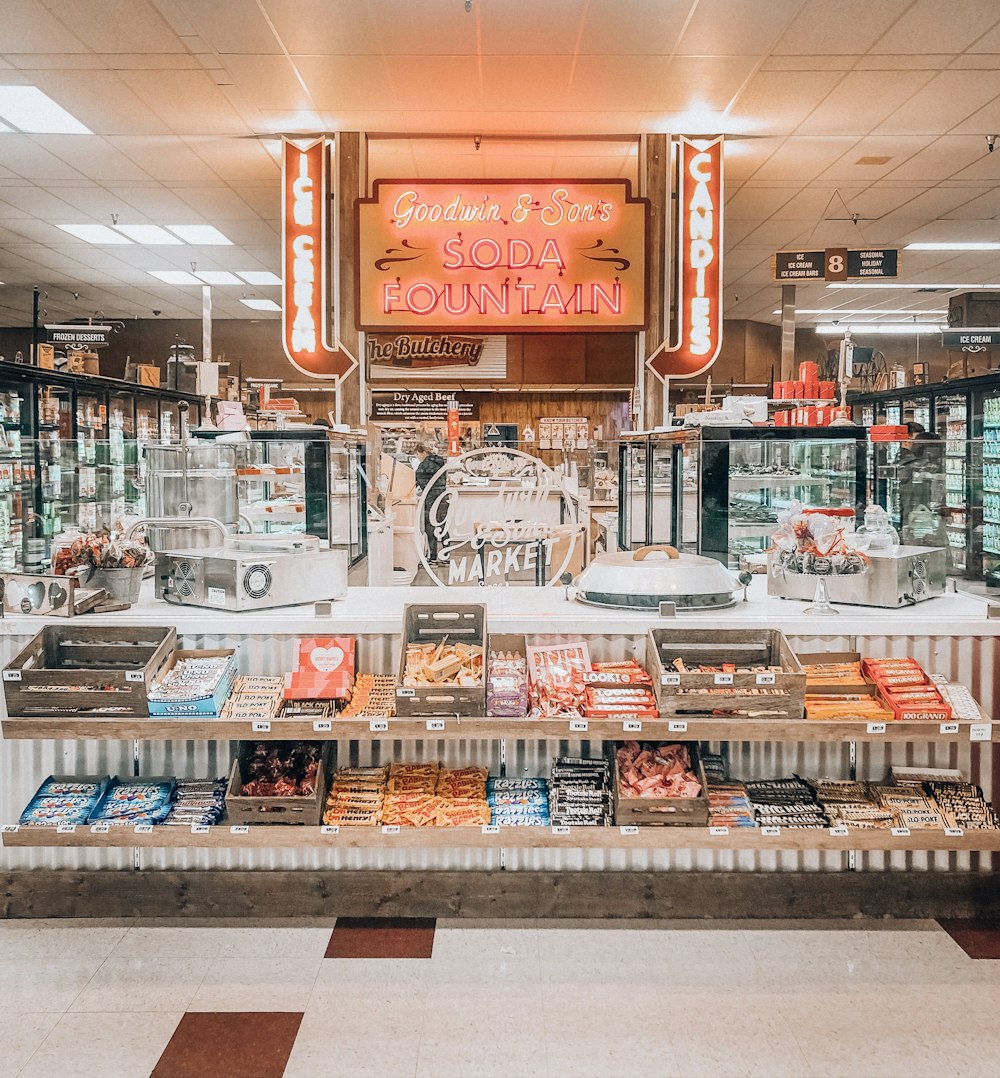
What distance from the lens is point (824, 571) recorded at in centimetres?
312

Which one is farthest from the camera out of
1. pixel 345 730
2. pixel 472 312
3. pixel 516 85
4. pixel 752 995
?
pixel 472 312

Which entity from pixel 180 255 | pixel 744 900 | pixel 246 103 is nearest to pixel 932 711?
pixel 744 900

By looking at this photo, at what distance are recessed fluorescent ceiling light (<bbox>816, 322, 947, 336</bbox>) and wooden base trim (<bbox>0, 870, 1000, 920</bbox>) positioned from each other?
1339cm

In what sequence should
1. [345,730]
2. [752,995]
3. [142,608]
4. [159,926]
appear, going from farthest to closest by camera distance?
[142,608] < [159,926] < [345,730] < [752,995]

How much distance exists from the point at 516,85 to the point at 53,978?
5.18 metres

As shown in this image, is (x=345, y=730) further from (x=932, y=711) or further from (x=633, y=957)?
(x=932, y=711)

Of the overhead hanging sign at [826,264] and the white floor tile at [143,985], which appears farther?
the overhead hanging sign at [826,264]

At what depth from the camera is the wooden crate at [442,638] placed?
107 inches

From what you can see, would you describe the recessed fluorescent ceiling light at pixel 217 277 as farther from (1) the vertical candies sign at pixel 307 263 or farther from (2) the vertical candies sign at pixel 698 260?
(2) the vertical candies sign at pixel 698 260

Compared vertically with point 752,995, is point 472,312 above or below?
above

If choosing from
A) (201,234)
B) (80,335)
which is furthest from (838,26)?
(201,234)

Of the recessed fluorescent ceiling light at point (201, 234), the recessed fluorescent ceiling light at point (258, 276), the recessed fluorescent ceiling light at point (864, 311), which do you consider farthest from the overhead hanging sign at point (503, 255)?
the recessed fluorescent ceiling light at point (864, 311)

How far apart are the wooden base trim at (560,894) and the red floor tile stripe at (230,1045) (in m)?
0.53

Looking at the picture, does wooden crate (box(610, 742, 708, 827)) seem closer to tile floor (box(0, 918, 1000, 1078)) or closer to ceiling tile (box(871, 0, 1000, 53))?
tile floor (box(0, 918, 1000, 1078))
